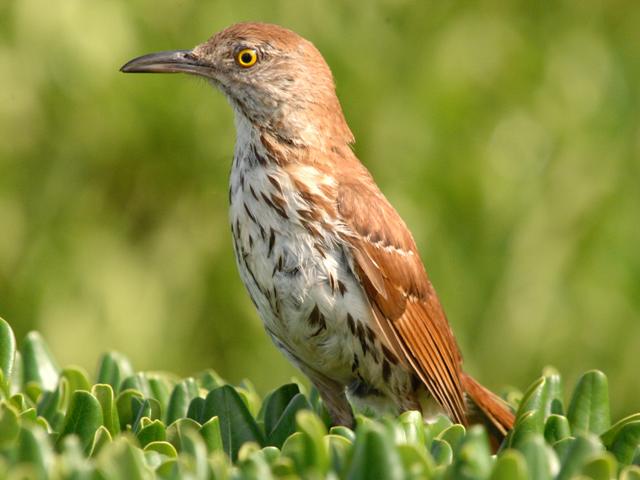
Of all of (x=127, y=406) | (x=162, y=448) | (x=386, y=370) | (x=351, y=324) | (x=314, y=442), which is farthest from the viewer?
(x=386, y=370)

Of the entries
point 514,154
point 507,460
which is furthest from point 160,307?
point 507,460

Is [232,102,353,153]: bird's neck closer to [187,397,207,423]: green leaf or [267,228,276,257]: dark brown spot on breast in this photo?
[267,228,276,257]: dark brown spot on breast

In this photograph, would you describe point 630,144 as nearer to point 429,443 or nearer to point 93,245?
point 93,245

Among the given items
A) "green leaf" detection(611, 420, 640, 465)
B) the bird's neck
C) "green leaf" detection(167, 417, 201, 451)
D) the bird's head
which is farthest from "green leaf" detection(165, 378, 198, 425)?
"green leaf" detection(611, 420, 640, 465)

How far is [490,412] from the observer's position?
179 inches

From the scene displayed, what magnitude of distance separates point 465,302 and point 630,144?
1472 millimetres

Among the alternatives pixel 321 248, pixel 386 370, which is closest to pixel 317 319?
pixel 321 248

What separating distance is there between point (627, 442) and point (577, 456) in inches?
Result: 22.1

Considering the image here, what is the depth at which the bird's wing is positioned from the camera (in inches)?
168

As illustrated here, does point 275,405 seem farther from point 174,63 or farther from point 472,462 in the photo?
point 174,63

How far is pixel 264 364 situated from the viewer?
7.08 m

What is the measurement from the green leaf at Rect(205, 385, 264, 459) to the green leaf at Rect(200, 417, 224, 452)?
0.29m

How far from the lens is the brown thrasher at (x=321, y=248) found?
4172 millimetres

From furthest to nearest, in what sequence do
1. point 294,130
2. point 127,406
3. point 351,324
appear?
1. point 294,130
2. point 351,324
3. point 127,406
